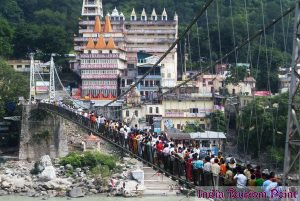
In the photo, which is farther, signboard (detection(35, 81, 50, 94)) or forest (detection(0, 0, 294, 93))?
signboard (detection(35, 81, 50, 94))

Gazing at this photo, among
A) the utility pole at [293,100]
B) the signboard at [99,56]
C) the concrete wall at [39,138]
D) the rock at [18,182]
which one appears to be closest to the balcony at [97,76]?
the signboard at [99,56]

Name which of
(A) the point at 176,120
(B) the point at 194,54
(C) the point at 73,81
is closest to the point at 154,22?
(B) the point at 194,54

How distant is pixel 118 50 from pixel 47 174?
57.6 feet

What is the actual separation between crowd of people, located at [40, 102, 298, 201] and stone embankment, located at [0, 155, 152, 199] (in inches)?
428

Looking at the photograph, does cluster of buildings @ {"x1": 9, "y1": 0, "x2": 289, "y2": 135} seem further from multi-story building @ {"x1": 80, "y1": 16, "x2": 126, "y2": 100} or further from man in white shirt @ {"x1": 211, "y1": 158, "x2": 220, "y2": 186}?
man in white shirt @ {"x1": 211, "y1": 158, "x2": 220, "y2": 186}

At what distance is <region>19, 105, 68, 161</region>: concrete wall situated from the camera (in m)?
37.2

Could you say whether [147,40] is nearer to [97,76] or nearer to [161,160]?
[97,76]

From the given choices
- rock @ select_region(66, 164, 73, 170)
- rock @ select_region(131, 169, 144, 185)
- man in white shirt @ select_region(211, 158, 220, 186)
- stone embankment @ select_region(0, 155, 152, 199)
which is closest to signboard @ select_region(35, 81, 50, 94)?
stone embankment @ select_region(0, 155, 152, 199)

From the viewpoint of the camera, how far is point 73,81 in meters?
49.8

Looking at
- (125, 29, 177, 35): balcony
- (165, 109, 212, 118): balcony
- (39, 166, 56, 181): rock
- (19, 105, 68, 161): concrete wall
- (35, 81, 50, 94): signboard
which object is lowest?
(39, 166, 56, 181): rock

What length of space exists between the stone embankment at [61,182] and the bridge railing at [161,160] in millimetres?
9060

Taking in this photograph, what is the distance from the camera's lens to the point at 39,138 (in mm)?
37312

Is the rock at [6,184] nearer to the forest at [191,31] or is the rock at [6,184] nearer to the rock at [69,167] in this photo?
the rock at [69,167]

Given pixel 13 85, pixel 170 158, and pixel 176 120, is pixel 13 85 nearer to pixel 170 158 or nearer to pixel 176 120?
pixel 176 120
